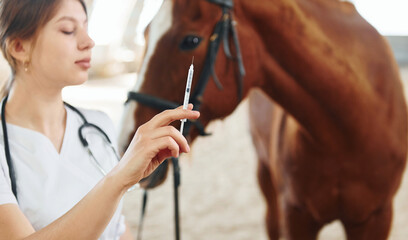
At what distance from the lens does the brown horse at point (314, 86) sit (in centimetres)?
85

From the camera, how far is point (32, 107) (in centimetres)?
51

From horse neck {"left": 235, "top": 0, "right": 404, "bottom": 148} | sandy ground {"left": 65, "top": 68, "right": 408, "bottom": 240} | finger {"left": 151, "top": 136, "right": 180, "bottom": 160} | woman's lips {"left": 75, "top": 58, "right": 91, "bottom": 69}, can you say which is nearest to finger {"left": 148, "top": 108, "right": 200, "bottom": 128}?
finger {"left": 151, "top": 136, "right": 180, "bottom": 160}

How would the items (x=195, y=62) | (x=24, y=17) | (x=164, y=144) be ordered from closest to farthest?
(x=164, y=144) < (x=24, y=17) < (x=195, y=62)

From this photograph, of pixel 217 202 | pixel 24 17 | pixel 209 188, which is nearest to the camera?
pixel 24 17

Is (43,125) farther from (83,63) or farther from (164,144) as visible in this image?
(164,144)

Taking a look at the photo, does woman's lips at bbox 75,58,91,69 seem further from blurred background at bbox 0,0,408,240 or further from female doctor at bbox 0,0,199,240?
blurred background at bbox 0,0,408,240

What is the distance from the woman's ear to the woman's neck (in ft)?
0.11

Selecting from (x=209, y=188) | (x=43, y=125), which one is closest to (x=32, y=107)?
(x=43, y=125)

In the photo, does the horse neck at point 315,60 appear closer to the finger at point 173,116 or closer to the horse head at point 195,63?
the horse head at point 195,63

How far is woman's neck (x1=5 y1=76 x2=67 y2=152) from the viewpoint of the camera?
509mm

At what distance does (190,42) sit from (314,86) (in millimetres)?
303

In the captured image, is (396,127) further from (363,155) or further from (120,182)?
(120,182)

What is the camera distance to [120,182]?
0.36m

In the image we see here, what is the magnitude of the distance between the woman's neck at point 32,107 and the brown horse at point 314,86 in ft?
1.05
